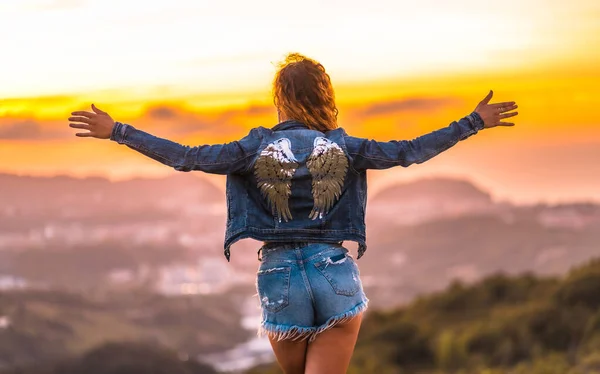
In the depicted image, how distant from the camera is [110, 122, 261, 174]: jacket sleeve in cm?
446

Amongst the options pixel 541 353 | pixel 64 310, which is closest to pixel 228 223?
pixel 541 353

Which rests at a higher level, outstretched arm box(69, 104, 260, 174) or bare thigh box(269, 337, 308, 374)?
outstretched arm box(69, 104, 260, 174)

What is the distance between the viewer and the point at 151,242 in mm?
51469

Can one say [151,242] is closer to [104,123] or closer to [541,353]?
[541,353]

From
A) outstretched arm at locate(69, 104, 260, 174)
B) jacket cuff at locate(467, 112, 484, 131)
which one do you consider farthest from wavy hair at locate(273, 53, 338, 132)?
jacket cuff at locate(467, 112, 484, 131)

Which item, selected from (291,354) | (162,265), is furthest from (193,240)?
(291,354)

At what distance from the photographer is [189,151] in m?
4.46

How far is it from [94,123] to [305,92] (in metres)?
0.87

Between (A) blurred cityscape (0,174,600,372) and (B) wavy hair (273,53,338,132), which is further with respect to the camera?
(A) blurred cityscape (0,174,600,372)

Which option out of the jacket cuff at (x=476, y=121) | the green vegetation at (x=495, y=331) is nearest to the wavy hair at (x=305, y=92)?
the jacket cuff at (x=476, y=121)

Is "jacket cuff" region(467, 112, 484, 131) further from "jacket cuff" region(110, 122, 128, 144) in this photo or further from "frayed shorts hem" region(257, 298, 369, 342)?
"jacket cuff" region(110, 122, 128, 144)

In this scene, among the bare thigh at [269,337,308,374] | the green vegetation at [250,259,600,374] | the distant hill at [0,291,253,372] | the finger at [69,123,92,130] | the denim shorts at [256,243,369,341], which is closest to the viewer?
the finger at [69,123,92,130]

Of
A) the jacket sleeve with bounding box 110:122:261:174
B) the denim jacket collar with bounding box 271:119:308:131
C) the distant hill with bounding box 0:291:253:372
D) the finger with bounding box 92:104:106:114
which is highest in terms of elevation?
the finger with bounding box 92:104:106:114

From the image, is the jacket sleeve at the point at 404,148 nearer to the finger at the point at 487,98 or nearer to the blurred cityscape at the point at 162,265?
the finger at the point at 487,98
